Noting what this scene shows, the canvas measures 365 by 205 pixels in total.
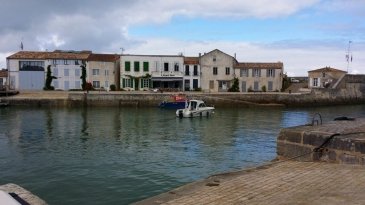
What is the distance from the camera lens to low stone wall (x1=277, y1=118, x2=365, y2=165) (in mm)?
11133

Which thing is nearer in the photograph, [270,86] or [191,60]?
[191,60]

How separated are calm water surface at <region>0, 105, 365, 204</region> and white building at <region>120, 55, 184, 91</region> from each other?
118 ft

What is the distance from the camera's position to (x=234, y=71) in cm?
7444

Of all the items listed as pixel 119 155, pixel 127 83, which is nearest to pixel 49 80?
pixel 127 83

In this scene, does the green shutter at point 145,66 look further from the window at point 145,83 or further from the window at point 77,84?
the window at point 77,84

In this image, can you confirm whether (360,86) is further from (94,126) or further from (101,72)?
(94,126)

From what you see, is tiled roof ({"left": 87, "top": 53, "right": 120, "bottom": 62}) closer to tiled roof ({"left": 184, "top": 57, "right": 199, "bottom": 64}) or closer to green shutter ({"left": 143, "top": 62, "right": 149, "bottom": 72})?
green shutter ({"left": 143, "top": 62, "right": 149, "bottom": 72})

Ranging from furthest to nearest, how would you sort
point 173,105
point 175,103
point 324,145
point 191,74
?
1. point 191,74
2. point 175,103
3. point 173,105
4. point 324,145

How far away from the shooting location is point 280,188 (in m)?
8.95

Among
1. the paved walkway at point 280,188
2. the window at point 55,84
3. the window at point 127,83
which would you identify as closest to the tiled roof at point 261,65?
the window at point 127,83

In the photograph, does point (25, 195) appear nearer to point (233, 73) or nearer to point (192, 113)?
point (192, 113)

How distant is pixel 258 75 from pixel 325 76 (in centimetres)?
1340

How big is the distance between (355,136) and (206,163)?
8433mm

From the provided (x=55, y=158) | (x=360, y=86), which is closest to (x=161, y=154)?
(x=55, y=158)
